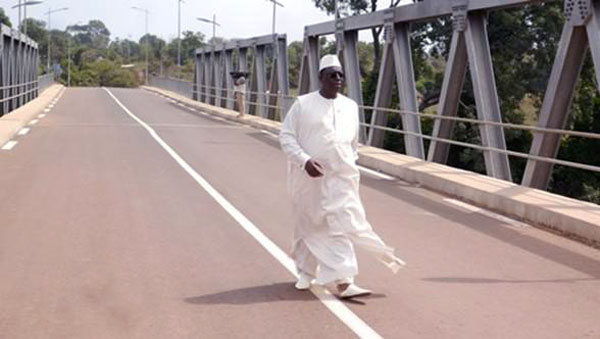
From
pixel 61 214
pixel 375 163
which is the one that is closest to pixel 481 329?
pixel 61 214

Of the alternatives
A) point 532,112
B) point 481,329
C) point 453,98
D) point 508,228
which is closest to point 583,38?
point 508,228

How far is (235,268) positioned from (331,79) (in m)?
1.94

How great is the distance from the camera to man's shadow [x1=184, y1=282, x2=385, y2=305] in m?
6.65

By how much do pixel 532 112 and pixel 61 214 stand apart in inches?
1563

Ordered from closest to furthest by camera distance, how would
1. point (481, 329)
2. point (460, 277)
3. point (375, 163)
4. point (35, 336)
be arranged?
point (35, 336) → point (481, 329) → point (460, 277) → point (375, 163)

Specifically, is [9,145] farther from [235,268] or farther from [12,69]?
[12,69]

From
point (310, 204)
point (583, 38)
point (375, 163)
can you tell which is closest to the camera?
point (310, 204)

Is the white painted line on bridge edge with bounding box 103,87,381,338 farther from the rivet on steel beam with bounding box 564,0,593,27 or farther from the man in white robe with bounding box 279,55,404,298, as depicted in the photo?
the rivet on steel beam with bounding box 564,0,593,27

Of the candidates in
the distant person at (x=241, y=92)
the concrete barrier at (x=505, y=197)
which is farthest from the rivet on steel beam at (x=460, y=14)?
the distant person at (x=241, y=92)

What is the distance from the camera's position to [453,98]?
52.4ft

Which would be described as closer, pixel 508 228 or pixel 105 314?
pixel 105 314

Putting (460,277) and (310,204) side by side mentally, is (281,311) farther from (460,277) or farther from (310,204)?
(460,277)

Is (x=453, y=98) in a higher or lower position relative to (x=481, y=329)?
higher

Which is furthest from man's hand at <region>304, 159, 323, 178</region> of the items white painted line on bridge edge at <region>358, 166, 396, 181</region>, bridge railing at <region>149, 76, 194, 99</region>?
bridge railing at <region>149, 76, 194, 99</region>
